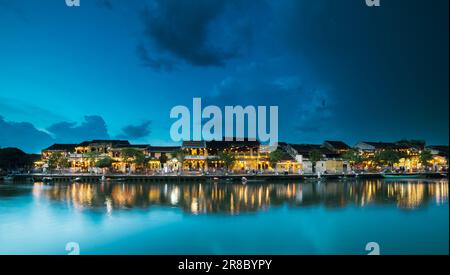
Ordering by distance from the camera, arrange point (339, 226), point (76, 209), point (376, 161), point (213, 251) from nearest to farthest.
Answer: point (213, 251), point (339, 226), point (76, 209), point (376, 161)

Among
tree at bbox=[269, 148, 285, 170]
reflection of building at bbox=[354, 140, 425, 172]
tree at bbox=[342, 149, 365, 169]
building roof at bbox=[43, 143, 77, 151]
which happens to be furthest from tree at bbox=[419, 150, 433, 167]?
building roof at bbox=[43, 143, 77, 151]

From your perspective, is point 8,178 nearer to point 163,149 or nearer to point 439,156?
point 163,149

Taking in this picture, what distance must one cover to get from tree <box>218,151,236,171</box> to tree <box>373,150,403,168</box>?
23.9 metres

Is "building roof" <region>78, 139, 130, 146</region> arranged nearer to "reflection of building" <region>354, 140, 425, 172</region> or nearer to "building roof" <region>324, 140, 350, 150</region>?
"building roof" <region>324, 140, 350, 150</region>

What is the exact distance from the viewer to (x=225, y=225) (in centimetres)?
1598

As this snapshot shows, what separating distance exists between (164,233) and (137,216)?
3753 mm

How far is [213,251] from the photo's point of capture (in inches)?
511

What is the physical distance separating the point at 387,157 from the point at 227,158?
26.3 metres

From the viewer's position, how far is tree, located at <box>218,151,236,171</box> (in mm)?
49406

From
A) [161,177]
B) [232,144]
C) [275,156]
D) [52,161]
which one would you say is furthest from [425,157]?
[52,161]

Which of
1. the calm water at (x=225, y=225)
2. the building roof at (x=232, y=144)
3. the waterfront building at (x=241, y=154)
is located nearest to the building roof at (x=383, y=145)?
the waterfront building at (x=241, y=154)

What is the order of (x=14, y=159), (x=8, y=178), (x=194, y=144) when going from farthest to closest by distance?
(x=14, y=159) → (x=194, y=144) → (x=8, y=178)

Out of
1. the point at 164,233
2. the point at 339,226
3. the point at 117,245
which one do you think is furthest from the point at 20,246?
the point at 339,226
